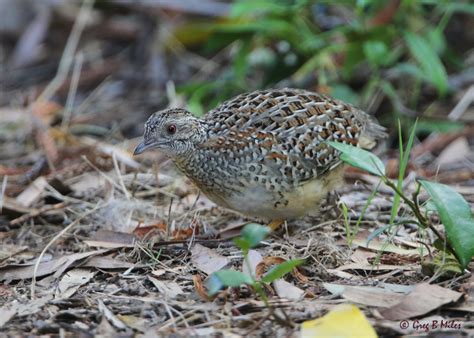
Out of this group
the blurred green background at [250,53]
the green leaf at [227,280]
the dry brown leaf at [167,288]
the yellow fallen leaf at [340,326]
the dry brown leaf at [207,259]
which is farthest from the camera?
the blurred green background at [250,53]

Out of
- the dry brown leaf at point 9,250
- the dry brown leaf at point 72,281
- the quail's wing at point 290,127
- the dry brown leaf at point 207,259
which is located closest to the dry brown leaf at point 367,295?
the dry brown leaf at point 207,259

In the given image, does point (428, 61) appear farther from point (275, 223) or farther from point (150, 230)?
point (150, 230)

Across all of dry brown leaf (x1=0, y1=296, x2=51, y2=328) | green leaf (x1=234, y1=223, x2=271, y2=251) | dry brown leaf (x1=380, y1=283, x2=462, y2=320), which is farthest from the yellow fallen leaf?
dry brown leaf (x1=0, y1=296, x2=51, y2=328)

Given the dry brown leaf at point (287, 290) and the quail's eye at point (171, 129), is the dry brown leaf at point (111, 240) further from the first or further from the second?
the dry brown leaf at point (287, 290)

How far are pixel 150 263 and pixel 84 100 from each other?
439 cm

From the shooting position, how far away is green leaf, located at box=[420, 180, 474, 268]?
377 centimetres

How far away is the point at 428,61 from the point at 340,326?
3.68 meters

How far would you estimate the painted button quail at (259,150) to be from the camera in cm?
474

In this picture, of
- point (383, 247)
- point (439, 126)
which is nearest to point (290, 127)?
point (383, 247)

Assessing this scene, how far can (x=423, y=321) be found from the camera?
11.6 ft

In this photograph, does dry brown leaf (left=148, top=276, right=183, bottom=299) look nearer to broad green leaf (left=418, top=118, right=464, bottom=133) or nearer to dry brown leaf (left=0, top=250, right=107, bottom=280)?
dry brown leaf (left=0, top=250, right=107, bottom=280)

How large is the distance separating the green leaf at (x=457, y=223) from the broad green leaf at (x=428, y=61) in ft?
9.06

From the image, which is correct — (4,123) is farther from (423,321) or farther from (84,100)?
(423,321)

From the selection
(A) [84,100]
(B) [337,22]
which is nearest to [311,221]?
(B) [337,22]
